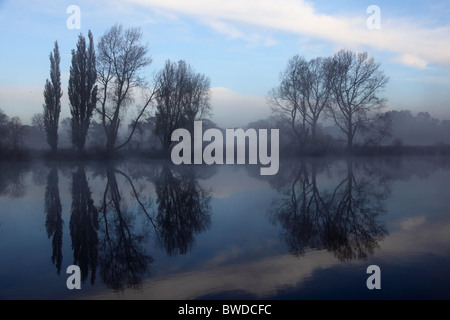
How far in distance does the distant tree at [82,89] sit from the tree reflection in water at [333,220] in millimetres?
21296

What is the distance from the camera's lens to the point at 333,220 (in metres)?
6.20

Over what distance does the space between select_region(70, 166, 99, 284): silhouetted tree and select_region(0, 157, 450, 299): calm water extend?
2cm

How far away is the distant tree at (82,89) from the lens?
2705 cm

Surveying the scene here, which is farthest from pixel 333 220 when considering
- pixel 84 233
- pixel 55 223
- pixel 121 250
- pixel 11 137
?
pixel 11 137

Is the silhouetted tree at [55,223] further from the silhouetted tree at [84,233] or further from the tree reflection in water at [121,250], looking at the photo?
the tree reflection in water at [121,250]

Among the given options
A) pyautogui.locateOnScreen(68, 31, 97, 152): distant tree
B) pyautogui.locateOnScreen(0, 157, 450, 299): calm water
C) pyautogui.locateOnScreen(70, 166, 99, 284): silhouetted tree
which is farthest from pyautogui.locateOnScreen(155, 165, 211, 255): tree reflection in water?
pyautogui.locateOnScreen(68, 31, 97, 152): distant tree

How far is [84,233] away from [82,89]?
23884 mm

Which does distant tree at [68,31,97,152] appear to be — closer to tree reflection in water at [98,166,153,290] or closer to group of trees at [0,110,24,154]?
group of trees at [0,110,24,154]

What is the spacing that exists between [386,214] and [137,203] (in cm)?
532

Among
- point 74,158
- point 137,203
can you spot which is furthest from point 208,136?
point 137,203

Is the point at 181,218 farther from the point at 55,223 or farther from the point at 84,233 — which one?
the point at 55,223

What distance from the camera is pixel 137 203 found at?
8.45 meters

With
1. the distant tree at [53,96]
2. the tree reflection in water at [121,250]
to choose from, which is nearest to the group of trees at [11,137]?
the distant tree at [53,96]
